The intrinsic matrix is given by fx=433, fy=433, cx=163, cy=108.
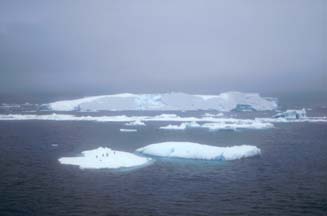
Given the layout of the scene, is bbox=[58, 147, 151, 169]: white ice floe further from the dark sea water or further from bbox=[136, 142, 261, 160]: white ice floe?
bbox=[136, 142, 261, 160]: white ice floe

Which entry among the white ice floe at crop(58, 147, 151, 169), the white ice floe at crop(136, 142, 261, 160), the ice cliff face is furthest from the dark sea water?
A: the ice cliff face

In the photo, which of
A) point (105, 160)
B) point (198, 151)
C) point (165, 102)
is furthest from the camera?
point (165, 102)

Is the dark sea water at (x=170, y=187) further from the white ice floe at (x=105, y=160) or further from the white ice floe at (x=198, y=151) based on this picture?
the white ice floe at (x=105, y=160)

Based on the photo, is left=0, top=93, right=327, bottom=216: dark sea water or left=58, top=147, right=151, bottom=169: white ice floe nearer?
left=0, top=93, right=327, bottom=216: dark sea water

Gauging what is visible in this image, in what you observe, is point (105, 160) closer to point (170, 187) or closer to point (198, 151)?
point (198, 151)

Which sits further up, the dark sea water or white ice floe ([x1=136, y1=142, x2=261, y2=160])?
white ice floe ([x1=136, y1=142, x2=261, y2=160])

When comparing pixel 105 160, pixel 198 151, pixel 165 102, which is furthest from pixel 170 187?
pixel 165 102

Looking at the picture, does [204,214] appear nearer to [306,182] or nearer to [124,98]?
[306,182]
